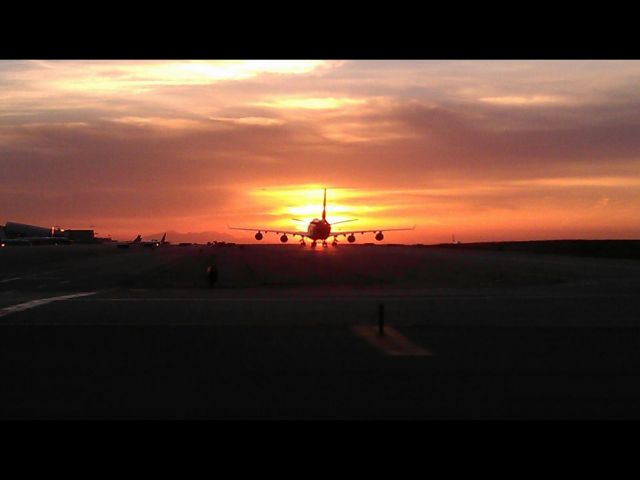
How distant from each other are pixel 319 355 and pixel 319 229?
85783mm

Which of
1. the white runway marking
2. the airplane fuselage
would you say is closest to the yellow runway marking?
the white runway marking

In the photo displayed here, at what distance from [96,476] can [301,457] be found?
2187 millimetres

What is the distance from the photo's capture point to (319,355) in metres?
17.3

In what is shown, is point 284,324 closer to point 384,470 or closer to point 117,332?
point 117,332

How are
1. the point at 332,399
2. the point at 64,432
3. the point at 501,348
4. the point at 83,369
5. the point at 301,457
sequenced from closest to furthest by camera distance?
the point at 301,457
the point at 64,432
the point at 332,399
the point at 83,369
the point at 501,348

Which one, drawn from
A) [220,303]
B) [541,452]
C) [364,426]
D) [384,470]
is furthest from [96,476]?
[220,303]

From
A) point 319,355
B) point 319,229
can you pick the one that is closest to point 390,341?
point 319,355

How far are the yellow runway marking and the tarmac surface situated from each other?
7 cm

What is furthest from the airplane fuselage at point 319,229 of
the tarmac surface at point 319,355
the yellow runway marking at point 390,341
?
the yellow runway marking at point 390,341

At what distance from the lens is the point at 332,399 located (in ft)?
41.4

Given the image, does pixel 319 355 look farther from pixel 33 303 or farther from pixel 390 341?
pixel 33 303

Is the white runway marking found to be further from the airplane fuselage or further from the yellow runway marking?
the airplane fuselage

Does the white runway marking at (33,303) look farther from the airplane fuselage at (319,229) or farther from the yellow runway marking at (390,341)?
the airplane fuselage at (319,229)

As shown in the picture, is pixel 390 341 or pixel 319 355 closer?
pixel 319 355
